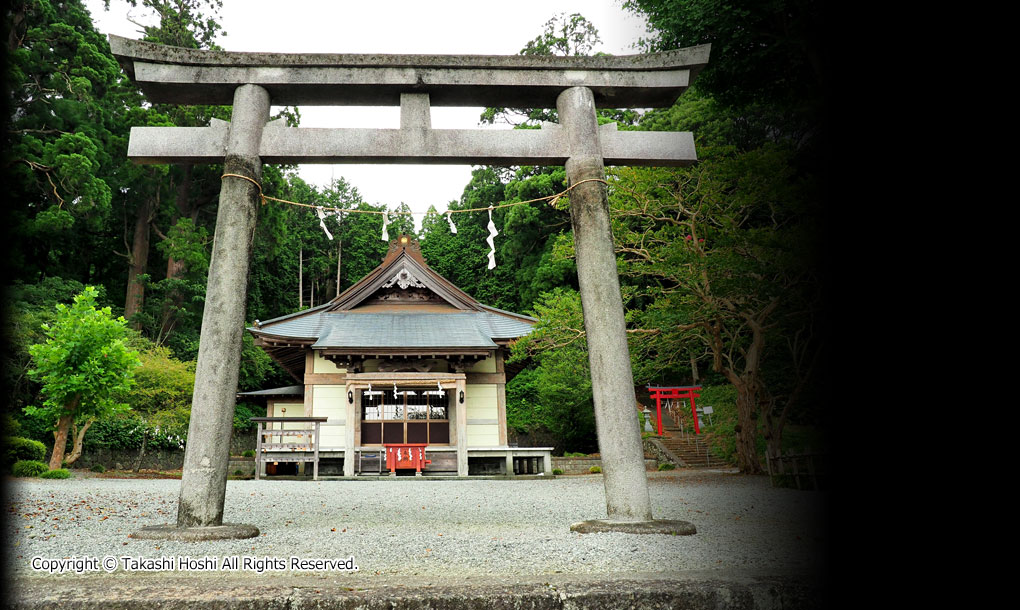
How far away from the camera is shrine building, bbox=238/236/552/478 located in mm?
13219

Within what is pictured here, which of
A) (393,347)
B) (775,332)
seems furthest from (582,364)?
(775,332)

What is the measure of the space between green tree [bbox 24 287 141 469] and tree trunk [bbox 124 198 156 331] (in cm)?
833

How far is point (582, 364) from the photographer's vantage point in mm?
17188

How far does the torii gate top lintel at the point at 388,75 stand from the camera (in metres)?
4.62

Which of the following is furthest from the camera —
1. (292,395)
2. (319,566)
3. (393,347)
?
(292,395)

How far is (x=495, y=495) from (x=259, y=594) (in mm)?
6179

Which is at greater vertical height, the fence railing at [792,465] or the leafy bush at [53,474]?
the leafy bush at [53,474]

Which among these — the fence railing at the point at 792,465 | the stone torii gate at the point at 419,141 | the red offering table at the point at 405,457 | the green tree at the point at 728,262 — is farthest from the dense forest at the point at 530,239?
the red offering table at the point at 405,457

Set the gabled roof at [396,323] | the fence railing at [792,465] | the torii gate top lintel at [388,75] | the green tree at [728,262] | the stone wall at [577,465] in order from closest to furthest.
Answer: the torii gate top lintel at [388,75]
the fence railing at [792,465]
the green tree at [728,262]
the gabled roof at [396,323]
the stone wall at [577,465]

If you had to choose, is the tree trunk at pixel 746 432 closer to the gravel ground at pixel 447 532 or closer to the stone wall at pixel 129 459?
the gravel ground at pixel 447 532

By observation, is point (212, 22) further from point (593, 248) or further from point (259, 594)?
point (259, 594)

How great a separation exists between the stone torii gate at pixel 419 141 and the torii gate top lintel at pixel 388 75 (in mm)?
10

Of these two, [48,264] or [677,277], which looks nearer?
[677,277]

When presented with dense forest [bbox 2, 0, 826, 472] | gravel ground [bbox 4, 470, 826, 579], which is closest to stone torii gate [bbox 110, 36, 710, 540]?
gravel ground [bbox 4, 470, 826, 579]
